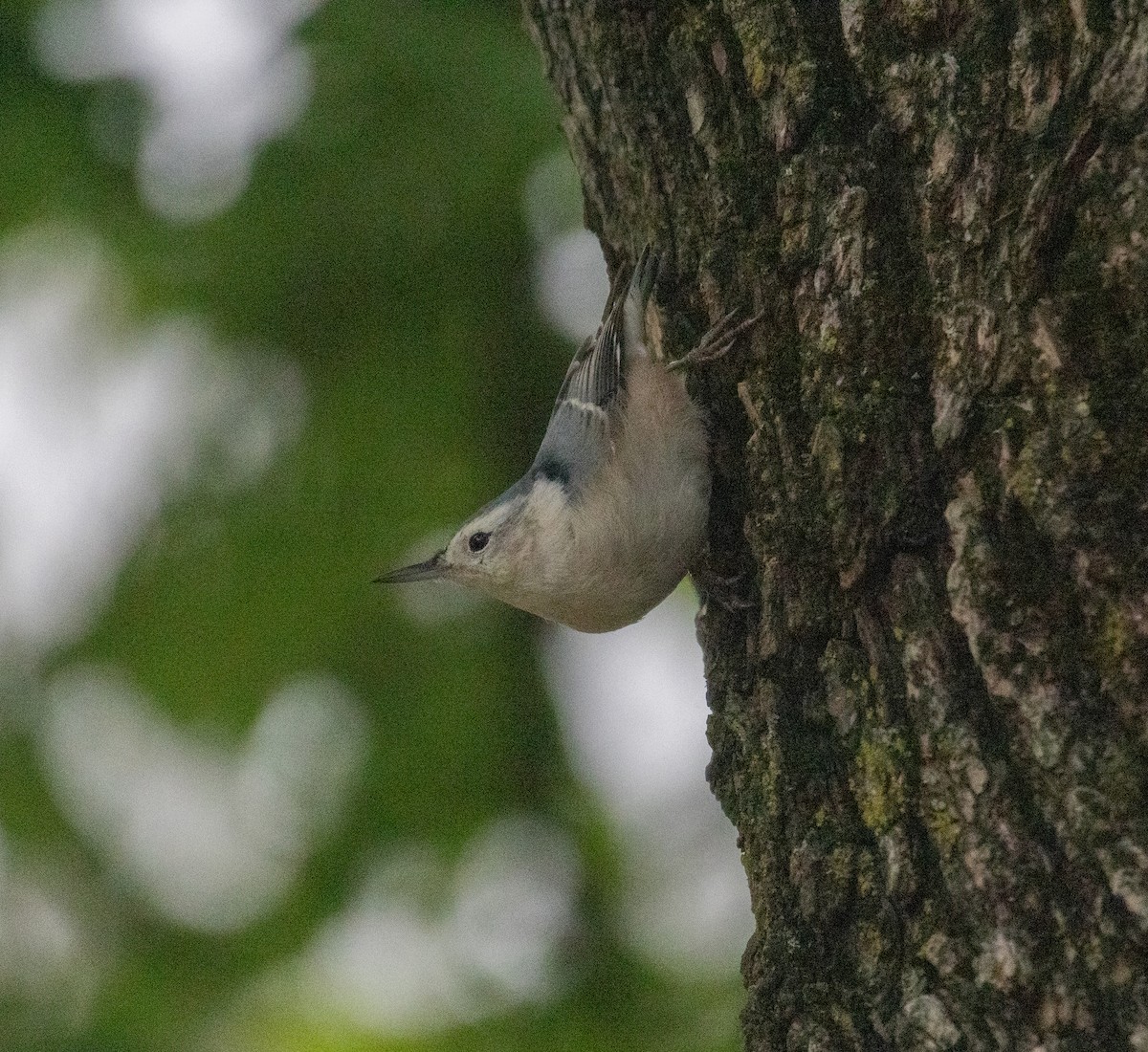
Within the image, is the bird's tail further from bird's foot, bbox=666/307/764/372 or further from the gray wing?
bird's foot, bbox=666/307/764/372

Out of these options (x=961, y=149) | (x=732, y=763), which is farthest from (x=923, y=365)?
(x=732, y=763)

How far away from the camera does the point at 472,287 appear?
3914mm

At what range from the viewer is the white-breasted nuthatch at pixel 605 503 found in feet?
10.5

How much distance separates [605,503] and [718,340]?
91cm

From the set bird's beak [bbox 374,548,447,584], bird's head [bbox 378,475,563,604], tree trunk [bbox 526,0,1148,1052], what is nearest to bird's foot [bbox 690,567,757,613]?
tree trunk [bbox 526,0,1148,1052]

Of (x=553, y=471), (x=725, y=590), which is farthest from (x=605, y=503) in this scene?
(x=725, y=590)

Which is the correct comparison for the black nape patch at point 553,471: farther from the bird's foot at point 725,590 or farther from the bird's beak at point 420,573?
the bird's foot at point 725,590

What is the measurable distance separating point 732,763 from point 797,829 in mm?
239

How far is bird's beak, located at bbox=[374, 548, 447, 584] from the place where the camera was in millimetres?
3945

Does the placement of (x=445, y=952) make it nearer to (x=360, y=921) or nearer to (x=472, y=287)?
(x=360, y=921)

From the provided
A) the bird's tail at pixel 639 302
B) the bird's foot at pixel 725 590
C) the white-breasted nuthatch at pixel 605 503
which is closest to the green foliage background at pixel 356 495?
the white-breasted nuthatch at pixel 605 503

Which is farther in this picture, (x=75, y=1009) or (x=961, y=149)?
(x=75, y=1009)

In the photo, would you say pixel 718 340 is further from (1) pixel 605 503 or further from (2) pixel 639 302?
(1) pixel 605 503

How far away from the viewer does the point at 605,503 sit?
3.60 m
